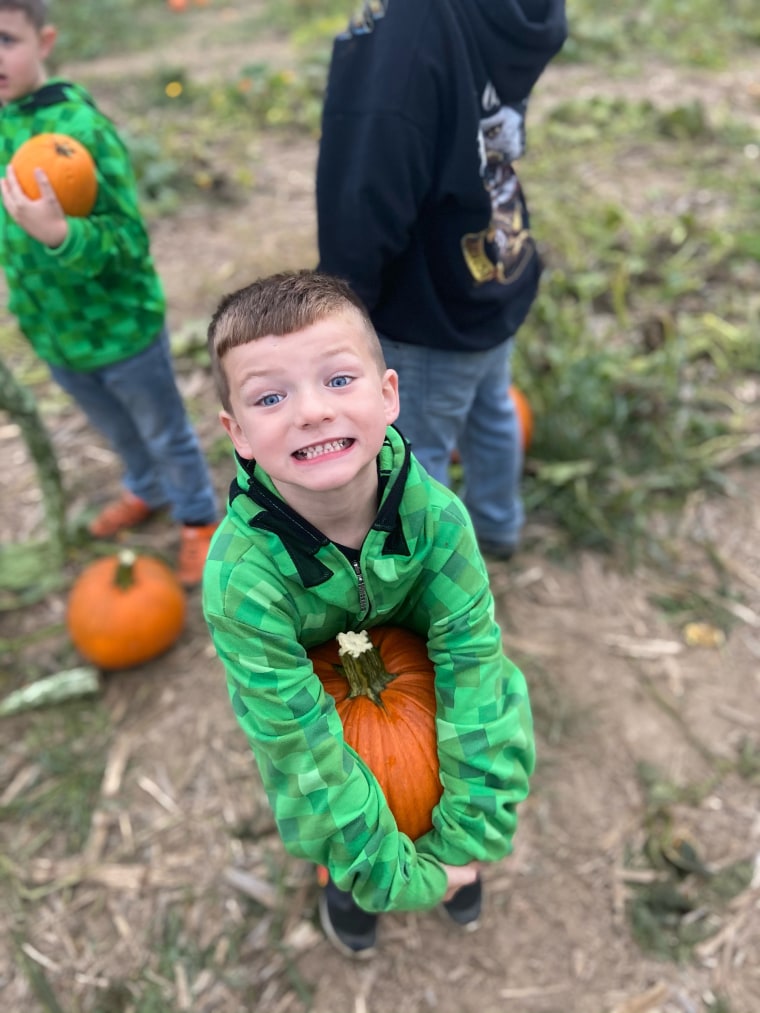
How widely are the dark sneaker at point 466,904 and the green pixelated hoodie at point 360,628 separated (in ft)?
1.57

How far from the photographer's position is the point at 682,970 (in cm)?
228

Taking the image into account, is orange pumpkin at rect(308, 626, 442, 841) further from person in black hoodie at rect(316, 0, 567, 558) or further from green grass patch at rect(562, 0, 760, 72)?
green grass patch at rect(562, 0, 760, 72)

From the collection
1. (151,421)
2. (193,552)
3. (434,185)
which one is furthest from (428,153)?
(193,552)

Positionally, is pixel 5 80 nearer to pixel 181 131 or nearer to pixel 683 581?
pixel 683 581

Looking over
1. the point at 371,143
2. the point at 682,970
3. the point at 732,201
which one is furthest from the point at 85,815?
the point at 732,201

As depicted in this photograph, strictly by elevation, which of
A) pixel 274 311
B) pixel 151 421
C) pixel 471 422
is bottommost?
pixel 471 422

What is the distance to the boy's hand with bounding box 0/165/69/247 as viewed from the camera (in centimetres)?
239

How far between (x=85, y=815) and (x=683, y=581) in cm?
230

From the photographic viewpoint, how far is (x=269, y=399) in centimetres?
149

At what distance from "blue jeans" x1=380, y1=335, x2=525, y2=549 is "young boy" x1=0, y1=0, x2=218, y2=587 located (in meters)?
0.97

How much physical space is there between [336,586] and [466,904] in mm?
1110

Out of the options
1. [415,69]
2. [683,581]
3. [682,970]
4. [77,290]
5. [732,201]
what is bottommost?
[682,970]

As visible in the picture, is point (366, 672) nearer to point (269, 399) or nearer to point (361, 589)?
point (361, 589)

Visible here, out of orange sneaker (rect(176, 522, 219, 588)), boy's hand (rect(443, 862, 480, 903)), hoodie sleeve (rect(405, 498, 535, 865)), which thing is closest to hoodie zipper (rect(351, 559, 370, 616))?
hoodie sleeve (rect(405, 498, 535, 865))
